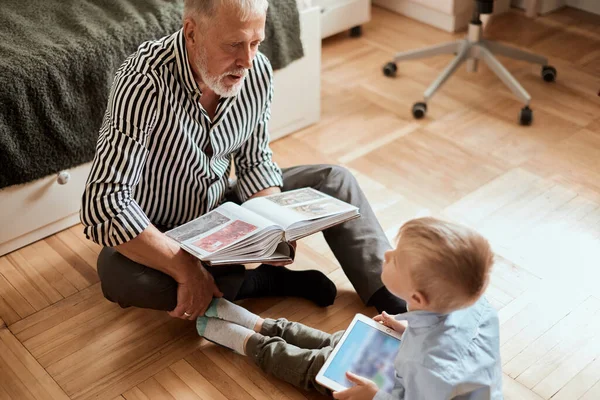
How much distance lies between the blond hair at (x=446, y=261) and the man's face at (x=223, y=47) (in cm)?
57

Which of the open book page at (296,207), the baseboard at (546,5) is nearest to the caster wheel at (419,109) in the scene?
the open book page at (296,207)

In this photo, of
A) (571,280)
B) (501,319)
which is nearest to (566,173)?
(571,280)

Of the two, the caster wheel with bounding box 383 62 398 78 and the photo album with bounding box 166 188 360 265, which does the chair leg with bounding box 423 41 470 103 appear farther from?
the photo album with bounding box 166 188 360 265

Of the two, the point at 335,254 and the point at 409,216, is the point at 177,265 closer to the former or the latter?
the point at 335,254

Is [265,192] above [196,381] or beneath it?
above

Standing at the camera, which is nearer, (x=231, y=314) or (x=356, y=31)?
(x=231, y=314)

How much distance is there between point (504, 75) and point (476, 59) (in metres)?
0.18

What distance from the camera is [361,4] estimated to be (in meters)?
3.27

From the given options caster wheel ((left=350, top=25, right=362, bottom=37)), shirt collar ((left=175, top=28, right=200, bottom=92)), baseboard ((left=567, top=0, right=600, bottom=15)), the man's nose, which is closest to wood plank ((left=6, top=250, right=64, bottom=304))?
shirt collar ((left=175, top=28, right=200, bottom=92))

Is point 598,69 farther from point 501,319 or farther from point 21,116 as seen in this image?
point 21,116

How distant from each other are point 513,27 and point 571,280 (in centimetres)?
165

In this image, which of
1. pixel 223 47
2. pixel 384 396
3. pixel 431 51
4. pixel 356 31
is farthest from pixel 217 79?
pixel 356 31

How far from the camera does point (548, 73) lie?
291 cm

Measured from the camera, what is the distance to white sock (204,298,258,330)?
180 centimetres
